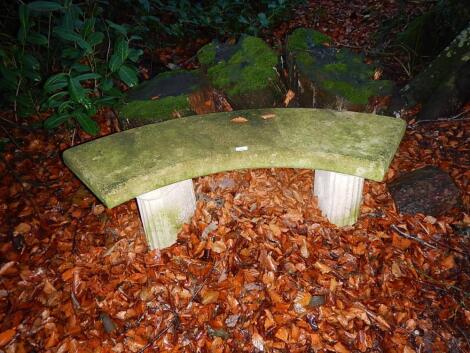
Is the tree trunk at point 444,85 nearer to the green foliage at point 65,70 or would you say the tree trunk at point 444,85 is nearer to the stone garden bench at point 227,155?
the stone garden bench at point 227,155

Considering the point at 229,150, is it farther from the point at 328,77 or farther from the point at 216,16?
the point at 216,16

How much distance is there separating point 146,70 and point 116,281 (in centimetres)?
302

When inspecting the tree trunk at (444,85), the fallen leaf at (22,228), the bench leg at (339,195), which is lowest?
the fallen leaf at (22,228)

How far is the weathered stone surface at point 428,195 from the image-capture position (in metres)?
2.53

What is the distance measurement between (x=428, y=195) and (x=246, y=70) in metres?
1.73

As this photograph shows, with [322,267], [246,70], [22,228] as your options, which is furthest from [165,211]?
[246,70]

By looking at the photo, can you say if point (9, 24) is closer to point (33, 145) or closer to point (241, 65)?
point (33, 145)

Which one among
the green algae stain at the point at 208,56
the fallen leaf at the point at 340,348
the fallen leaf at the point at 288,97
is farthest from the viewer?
the green algae stain at the point at 208,56

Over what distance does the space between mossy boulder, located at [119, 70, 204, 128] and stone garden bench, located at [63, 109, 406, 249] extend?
355 millimetres

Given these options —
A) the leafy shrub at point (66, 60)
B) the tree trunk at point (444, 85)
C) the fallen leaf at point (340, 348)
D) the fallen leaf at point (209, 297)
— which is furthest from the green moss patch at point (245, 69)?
the fallen leaf at point (340, 348)

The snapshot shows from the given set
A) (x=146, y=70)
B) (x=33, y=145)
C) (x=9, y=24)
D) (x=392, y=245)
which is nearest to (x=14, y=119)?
(x=33, y=145)

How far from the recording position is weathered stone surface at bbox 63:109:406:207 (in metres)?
1.94

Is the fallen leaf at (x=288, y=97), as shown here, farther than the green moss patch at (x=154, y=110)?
Yes

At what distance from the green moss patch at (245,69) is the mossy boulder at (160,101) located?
0.61 feet
